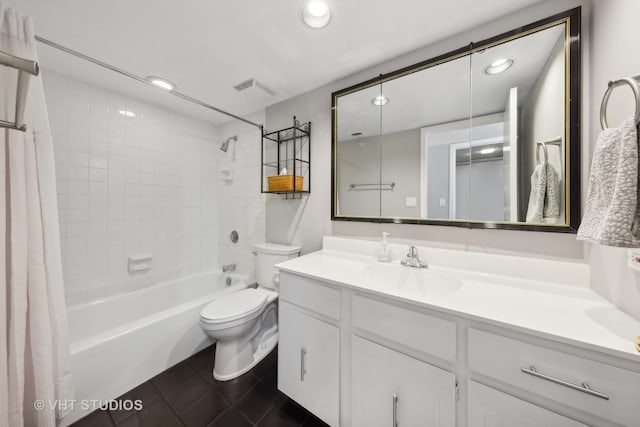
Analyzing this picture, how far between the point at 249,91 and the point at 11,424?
7.03 feet

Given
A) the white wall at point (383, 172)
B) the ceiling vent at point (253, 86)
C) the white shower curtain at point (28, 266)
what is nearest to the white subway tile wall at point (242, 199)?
the ceiling vent at point (253, 86)

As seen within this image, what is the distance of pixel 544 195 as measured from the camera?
1003 millimetres

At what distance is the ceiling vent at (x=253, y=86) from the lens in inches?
66.1

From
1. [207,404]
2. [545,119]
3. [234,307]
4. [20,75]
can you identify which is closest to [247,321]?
[234,307]

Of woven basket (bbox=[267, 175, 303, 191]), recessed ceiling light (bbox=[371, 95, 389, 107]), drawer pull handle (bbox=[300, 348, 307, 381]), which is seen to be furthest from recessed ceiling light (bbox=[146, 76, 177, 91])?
drawer pull handle (bbox=[300, 348, 307, 381])

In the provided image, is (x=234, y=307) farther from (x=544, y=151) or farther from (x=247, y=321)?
(x=544, y=151)

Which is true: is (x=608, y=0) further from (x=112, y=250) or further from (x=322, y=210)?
(x=112, y=250)

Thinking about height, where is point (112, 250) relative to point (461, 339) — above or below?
above

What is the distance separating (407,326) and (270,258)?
4.15ft

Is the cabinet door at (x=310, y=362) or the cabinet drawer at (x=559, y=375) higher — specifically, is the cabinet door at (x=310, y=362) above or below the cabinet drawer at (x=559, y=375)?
below

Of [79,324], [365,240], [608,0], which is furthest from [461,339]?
[79,324]

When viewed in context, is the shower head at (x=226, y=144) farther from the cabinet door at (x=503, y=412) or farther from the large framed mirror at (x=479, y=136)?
the cabinet door at (x=503, y=412)

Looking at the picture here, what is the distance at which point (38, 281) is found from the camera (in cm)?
84

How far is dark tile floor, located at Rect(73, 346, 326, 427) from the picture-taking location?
121 cm
